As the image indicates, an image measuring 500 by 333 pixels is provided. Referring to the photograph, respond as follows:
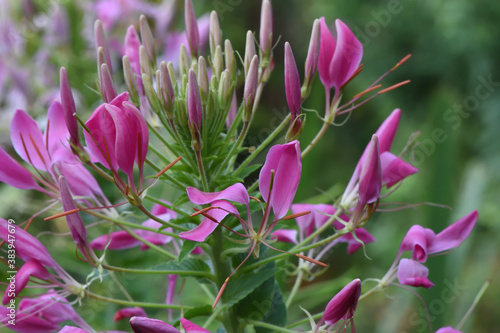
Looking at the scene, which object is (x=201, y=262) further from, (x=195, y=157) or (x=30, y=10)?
(x=30, y=10)

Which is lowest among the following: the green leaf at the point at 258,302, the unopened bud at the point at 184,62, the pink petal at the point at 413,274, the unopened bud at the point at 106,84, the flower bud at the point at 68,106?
the green leaf at the point at 258,302

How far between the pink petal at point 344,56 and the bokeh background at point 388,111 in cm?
16

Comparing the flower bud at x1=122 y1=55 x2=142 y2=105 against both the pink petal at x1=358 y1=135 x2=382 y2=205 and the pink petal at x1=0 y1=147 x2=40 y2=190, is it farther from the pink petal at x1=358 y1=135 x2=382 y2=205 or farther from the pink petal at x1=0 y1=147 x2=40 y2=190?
the pink petal at x1=358 y1=135 x2=382 y2=205

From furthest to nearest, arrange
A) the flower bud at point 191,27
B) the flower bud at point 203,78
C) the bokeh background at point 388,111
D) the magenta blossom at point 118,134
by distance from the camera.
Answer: the bokeh background at point 388,111 → the flower bud at point 191,27 → the flower bud at point 203,78 → the magenta blossom at point 118,134

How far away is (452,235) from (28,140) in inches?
18.5

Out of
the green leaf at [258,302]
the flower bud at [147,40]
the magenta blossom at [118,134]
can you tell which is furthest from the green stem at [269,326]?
the flower bud at [147,40]

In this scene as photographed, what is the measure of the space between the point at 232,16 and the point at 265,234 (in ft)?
11.2

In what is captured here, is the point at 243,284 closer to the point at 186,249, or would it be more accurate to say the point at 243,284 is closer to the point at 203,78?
the point at 186,249

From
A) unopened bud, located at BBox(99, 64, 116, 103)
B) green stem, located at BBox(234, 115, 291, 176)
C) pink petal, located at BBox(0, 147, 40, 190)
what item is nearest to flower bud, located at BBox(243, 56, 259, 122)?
green stem, located at BBox(234, 115, 291, 176)

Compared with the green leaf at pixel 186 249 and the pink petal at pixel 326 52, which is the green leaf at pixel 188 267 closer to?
the green leaf at pixel 186 249

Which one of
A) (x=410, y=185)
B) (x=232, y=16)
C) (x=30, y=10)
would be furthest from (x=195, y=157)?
(x=232, y=16)

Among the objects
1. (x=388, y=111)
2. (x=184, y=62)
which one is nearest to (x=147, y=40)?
(x=184, y=62)

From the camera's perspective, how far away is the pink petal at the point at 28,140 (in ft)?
2.00

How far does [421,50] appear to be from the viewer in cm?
313
